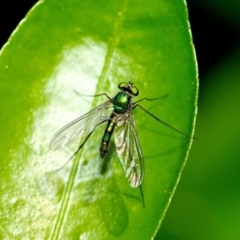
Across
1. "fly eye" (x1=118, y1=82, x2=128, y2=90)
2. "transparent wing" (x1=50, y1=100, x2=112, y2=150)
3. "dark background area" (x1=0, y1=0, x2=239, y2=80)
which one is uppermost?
"dark background area" (x1=0, y1=0, x2=239, y2=80)

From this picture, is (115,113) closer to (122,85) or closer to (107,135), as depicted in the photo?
(107,135)

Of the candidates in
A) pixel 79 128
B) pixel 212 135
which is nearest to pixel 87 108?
pixel 79 128

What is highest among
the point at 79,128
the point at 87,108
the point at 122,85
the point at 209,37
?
the point at 209,37

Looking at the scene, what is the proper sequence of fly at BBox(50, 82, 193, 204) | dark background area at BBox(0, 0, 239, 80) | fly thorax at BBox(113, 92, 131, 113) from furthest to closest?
dark background area at BBox(0, 0, 239, 80) < fly thorax at BBox(113, 92, 131, 113) < fly at BBox(50, 82, 193, 204)

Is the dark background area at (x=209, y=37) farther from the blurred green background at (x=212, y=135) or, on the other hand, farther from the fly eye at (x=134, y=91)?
the fly eye at (x=134, y=91)

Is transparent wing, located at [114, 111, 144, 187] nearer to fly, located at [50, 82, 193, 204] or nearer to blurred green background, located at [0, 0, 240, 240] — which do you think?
fly, located at [50, 82, 193, 204]

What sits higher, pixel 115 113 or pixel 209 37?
pixel 209 37

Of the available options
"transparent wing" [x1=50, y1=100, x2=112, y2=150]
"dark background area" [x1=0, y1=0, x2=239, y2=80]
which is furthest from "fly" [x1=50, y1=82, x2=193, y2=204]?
"dark background area" [x1=0, y1=0, x2=239, y2=80]

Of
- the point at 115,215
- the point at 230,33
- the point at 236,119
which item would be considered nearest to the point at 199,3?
the point at 230,33
